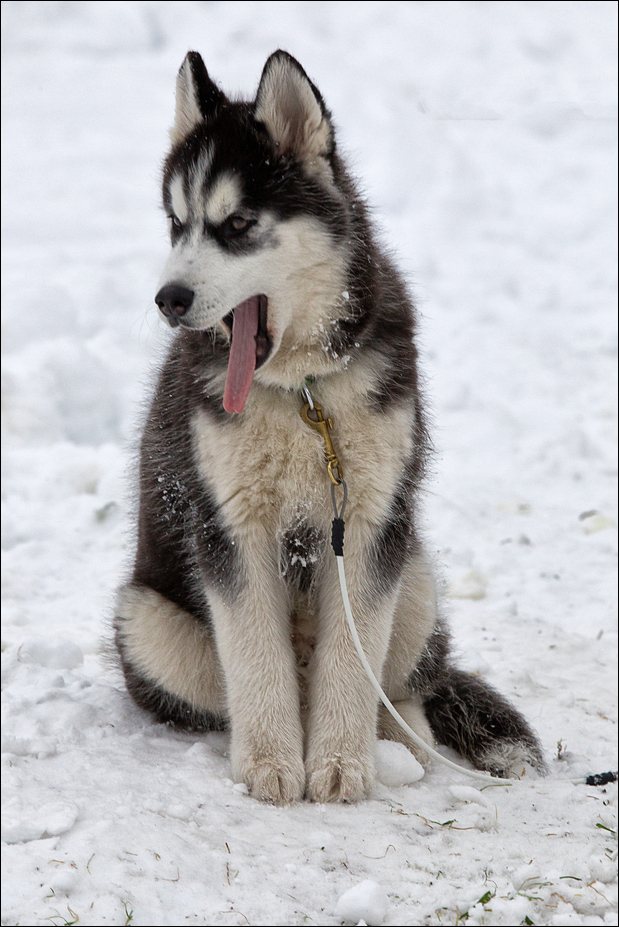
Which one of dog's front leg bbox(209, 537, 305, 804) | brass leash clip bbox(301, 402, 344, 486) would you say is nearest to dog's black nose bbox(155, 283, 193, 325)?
brass leash clip bbox(301, 402, 344, 486)

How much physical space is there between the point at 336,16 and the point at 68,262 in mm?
4595

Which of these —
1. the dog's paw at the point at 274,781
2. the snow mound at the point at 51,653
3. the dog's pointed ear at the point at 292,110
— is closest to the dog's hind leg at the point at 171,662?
the dog's paw at the point at 274,781

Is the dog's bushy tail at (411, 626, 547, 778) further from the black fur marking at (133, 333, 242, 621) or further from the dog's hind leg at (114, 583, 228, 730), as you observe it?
the black fur marking at (133, 333, 242, 621)

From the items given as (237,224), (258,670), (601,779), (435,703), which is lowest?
(601,779)

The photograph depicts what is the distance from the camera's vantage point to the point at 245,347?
2.80 meters

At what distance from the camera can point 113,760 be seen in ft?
9.44

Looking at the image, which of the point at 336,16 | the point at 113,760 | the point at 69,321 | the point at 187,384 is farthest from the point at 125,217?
the point at 113,760

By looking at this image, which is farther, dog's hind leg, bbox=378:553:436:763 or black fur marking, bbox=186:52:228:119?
dog's hind leg, bbox=378:553:436:763

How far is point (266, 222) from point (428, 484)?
137 cm

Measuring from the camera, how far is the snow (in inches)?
88.9

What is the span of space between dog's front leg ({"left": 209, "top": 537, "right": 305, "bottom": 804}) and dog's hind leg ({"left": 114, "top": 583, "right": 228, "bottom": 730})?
13.7 inches

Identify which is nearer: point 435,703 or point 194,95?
point 194,95

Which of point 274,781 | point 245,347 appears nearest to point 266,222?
point 245,347

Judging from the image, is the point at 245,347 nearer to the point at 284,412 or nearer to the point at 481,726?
the point at 284,412
